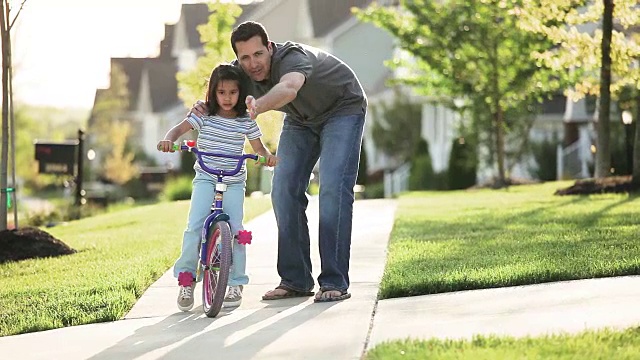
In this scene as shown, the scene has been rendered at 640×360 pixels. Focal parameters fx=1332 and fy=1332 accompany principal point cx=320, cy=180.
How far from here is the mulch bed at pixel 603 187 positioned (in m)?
19.0

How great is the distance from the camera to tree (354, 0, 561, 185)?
27.9 meters

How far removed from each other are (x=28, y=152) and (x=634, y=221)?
47805 millimetres

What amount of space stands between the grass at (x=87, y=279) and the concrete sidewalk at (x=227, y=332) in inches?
7.9

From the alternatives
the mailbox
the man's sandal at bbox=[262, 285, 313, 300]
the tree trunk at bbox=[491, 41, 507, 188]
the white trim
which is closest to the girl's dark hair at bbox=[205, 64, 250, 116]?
the man's sandal at bbox=[262, 285, 313, 300]

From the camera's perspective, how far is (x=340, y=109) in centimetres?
896

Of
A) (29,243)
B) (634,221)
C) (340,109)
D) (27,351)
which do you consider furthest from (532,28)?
(27,351)

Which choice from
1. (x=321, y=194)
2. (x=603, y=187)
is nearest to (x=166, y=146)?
(x=321, y=194)

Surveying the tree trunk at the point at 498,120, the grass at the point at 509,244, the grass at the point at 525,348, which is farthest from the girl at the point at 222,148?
the tree trunk at the point at 498,120

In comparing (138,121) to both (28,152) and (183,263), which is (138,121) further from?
(183,263)

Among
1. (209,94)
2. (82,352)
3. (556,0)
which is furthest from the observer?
(556,0)

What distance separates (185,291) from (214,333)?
1087mm

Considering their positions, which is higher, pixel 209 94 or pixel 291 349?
pixel 209 94

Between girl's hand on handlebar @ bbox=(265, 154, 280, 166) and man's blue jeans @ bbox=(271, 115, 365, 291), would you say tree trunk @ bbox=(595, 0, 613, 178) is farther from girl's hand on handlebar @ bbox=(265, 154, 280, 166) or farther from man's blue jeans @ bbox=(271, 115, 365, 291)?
girl's hand on handlebar @ bbox=(265, 154, 280, 166)

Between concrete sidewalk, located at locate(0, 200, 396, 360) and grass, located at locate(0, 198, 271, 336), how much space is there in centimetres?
20
